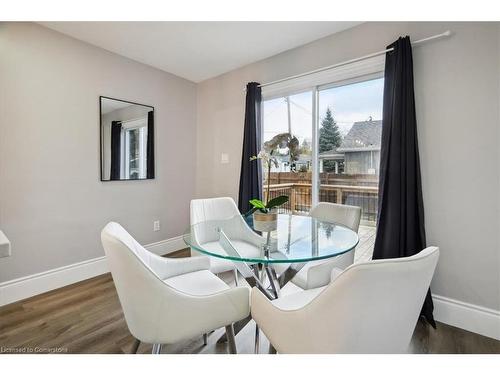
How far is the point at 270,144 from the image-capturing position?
2025 mm

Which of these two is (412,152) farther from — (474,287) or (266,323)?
(266,323)

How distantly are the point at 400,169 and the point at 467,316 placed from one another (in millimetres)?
1177

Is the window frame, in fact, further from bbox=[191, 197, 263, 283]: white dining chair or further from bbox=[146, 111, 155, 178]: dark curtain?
bbox=[146, 111, 155, 178]: dark curtain

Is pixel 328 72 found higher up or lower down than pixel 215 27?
lower down

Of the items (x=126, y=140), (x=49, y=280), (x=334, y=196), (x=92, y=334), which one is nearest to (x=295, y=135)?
(x=334, y=196)

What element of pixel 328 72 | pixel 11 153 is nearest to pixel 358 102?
pixel 328 72

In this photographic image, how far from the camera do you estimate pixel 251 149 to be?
3090 millimetres

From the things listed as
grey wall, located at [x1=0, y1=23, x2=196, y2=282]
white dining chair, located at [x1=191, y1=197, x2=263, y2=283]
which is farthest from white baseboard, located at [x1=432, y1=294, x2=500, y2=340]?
grey wall, located at [x1=0, y1=23, x2=196, y2=282]

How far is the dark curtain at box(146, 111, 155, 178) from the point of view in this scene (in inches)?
129

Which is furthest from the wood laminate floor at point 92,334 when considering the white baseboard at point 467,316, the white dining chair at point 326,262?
the white dining chair at point 326,262

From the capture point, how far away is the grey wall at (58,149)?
89.4 inches

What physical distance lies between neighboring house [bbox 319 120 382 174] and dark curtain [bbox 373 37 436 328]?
258mm
